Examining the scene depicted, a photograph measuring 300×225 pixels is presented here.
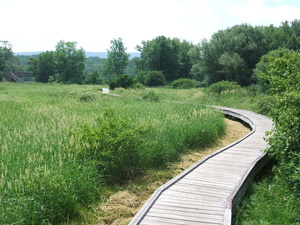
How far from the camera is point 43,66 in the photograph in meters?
77.8

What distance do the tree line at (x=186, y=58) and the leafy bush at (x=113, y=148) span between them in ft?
95.0

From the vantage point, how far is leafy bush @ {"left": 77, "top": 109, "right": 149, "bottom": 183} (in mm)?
7375

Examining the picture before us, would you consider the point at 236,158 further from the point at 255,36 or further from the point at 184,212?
the point at 255,36

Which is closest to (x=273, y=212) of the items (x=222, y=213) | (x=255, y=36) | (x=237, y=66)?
(x=222, y=213)

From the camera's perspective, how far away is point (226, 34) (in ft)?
131

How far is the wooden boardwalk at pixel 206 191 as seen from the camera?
492cm

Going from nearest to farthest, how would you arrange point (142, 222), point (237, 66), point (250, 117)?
point (142, 222)
point (250, 117)
point (237, 66)

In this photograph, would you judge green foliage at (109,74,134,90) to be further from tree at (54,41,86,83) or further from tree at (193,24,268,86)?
tree at (54,41,86,83)

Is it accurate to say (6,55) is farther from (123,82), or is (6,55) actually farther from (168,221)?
(168,221)

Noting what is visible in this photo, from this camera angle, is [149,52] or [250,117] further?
[149,52]

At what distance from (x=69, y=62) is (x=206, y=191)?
233 ft

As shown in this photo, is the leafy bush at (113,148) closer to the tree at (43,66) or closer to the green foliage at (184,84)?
the green foliage at (184,84)

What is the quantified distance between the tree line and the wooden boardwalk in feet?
94.2

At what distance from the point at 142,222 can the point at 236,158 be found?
4322mm
